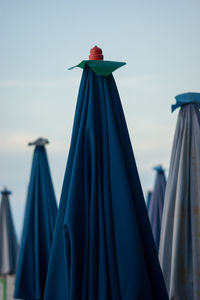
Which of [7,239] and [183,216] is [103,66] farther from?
[7,239]

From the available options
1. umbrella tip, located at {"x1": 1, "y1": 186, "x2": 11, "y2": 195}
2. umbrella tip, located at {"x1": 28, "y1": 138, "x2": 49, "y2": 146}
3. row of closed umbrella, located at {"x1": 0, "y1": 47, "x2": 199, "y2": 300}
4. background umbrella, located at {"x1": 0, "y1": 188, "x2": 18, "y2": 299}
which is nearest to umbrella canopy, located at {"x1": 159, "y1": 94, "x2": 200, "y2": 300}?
row of closed umbrella, located at {"x1": 0, "y1": 47, "x2": 199, "y2": 300}

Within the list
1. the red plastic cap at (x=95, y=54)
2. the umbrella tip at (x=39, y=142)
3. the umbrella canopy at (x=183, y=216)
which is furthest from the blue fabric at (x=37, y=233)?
the red plastic cap at (x=95, y=54)

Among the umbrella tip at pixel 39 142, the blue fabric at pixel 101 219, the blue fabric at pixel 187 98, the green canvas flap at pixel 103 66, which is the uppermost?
the umbrella tip at pixel 39 142

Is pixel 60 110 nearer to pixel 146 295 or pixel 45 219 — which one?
pixel 45 219

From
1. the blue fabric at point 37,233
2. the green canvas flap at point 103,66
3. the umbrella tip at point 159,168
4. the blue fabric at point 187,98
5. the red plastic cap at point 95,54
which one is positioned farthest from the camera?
the umbrella tip at point 159,168

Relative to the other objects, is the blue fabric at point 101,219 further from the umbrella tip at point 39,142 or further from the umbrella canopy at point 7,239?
→ the umbrella canopy at point 7,239

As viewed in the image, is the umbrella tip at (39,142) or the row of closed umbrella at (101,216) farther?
the umbrella tip at (39,142)

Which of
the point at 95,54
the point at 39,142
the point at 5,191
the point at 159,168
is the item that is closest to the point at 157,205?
the point at 159,168

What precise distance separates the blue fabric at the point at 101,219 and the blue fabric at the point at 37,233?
2.08 m

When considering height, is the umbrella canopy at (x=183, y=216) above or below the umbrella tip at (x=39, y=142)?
below

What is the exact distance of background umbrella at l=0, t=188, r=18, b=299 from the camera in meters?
7.24

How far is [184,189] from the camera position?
339cm

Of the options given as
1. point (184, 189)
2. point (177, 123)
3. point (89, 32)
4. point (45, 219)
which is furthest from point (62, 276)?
point (89, 32)

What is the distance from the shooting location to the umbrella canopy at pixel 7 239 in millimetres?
7262
